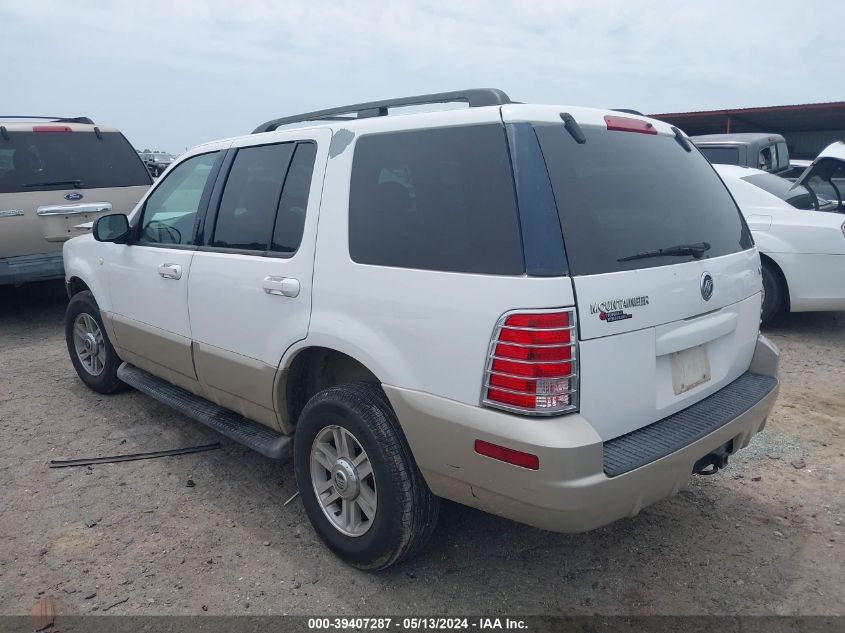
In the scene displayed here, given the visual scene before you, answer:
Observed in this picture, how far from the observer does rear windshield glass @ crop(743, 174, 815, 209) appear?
21.1 ft

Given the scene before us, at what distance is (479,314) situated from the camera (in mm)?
2314

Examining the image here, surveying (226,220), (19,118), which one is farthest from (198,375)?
(19,118)

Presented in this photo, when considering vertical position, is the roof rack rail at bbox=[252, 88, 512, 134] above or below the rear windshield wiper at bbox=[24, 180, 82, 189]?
above

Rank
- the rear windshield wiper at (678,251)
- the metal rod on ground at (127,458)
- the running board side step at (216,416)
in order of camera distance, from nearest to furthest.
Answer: the rear windshield wiper at (678,251) < the running board side step at (216,416) < the metal rod on ground at (127,458)

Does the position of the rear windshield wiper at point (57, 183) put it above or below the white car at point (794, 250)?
above

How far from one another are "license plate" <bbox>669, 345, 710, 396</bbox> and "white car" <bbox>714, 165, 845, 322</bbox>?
12.3 ft

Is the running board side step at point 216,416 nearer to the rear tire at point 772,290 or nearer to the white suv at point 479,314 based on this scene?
the white suv at point 479,314

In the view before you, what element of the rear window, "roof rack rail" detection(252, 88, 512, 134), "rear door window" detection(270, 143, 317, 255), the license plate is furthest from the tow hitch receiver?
"rear door window" detection(270, 143, 317, 255)

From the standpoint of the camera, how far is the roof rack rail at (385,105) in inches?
105

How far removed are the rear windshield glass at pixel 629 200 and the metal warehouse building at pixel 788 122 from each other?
44.5ft

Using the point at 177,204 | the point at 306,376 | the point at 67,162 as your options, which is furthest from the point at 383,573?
the point at 67,162

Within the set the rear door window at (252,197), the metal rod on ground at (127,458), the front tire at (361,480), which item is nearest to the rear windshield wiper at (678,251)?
the front tire at (361,480)

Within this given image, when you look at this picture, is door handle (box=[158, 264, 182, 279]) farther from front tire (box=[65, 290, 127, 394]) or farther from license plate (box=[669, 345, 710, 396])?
license plate (box=[669, 345, 710, 396])

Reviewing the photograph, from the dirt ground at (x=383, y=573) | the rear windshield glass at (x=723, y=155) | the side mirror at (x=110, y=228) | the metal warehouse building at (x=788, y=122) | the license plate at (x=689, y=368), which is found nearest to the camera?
the license plate at (x=689, y=368)
